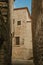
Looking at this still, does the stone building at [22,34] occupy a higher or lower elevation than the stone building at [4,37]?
lower

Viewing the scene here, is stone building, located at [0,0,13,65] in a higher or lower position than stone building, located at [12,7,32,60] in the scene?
higher

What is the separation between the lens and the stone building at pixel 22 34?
66.9ft

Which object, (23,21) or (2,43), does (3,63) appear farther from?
(23,21)

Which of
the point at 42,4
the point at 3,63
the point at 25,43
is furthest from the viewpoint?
the point at 25,43

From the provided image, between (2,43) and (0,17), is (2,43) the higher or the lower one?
the lower one

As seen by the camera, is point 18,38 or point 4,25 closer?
point 4,25

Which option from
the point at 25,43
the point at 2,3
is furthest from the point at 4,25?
the point at 25,43

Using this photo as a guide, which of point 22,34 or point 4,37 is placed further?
point 22,34

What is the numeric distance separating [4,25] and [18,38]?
53.0ft

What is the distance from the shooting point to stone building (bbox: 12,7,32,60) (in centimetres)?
2041

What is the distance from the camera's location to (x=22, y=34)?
21281 mm

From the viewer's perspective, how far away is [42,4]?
18.3ft

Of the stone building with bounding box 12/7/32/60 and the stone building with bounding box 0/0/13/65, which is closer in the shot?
the stone building with bounding box 0/0/13/65

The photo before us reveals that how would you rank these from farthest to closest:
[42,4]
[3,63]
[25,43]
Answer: [25,43], [42,4], [3,63]
